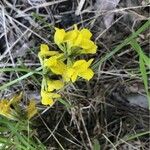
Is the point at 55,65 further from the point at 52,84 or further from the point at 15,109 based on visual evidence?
the point at 15,109

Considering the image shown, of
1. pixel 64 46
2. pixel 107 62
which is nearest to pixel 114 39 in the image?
pixel 107 62

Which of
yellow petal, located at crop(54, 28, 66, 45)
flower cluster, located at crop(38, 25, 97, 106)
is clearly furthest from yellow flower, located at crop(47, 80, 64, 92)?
yellow petal, located at crop(54, 28, 66, 45)

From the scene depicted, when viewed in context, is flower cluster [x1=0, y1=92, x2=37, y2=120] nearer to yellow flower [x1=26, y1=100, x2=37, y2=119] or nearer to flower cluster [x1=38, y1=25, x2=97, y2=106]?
yellow flower [x1=26, y1=100, x2=37, y2=119]

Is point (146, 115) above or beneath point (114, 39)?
beneath

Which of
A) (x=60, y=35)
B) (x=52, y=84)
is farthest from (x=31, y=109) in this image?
(x=60, y=35)

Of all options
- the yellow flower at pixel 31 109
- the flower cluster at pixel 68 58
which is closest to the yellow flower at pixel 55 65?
the flower cluster at pixel 68 58

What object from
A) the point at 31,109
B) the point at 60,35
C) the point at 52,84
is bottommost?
the point at 31,109

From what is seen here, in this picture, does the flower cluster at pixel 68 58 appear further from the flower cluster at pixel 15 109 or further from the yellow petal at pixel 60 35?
the flower cluster at pixel 15 109

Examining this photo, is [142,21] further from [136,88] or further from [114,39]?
[136,88]
